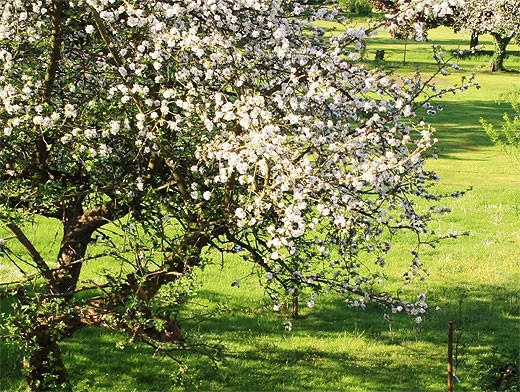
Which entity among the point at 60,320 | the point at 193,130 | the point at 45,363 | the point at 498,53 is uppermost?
the point at 498,53

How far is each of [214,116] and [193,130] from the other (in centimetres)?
31

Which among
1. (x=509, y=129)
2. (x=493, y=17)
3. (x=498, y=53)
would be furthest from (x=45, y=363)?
(x=498, y=53)

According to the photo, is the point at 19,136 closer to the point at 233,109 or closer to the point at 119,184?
the point at 119,184

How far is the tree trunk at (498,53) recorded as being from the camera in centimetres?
5828

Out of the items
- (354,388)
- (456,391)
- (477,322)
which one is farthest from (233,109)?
(477,322)

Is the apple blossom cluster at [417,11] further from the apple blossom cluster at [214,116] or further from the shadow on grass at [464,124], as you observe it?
the shadow on grass at [464,124]

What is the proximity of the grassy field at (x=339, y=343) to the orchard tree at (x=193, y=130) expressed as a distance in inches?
31.1

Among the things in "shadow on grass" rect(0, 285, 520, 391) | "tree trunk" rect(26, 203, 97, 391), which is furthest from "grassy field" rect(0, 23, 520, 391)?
"tree trunk" rect(26, 203, 97, 391)

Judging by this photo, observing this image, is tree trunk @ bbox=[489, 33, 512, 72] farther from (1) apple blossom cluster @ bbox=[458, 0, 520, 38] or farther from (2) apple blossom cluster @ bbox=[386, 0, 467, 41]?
(2) apple blossom cluster @ bbox=[386, 0, 467, 41]

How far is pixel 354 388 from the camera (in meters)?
9.82

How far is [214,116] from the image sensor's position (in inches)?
267

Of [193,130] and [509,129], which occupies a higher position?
[193,130]

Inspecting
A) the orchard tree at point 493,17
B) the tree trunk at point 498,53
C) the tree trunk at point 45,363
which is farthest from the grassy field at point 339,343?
the tree trunk at point 498,53

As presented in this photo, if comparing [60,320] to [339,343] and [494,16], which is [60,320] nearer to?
[339,343]
